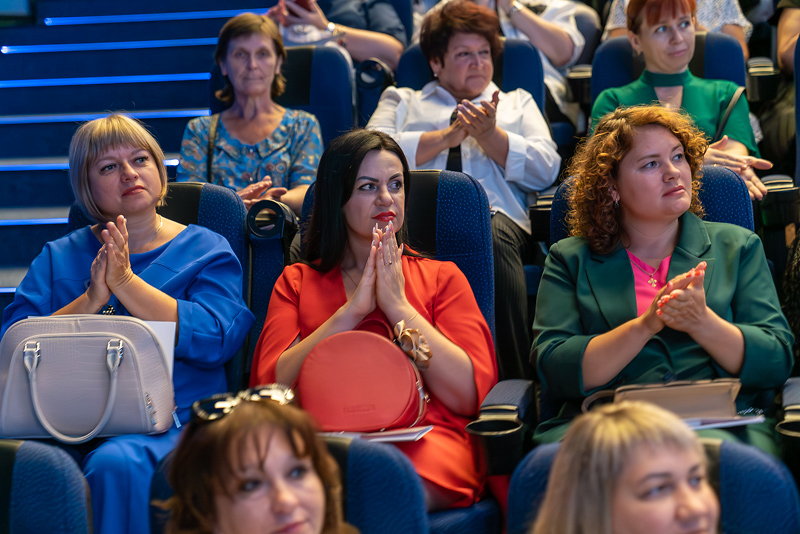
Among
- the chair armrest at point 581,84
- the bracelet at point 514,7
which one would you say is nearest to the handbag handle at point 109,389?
the chair armrest at point 581,84

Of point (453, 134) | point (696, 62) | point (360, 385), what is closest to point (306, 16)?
point (453, 134)

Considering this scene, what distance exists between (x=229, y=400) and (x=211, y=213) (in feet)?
3.21

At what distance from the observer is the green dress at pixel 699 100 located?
256cm

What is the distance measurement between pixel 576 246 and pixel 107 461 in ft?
3.40

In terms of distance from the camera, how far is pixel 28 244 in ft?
10.1

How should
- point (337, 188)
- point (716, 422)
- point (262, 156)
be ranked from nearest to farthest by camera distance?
point (716, 422)
point (337, 188)
point (262, 156)

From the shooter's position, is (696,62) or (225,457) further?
(696,62)

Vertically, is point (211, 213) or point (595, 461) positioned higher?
point (211, 213)

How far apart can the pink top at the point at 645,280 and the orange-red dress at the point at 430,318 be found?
320 mm

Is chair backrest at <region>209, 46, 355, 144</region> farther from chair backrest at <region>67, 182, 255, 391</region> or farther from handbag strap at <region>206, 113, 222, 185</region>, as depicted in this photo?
chair backrest at <region>67, 182, 255, 391</region>

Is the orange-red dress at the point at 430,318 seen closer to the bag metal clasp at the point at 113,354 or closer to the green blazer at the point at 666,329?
the green blazer at the point at 666,329

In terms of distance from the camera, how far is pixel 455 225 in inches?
76.7

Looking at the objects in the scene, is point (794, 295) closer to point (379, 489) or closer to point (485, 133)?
point (485, 133)

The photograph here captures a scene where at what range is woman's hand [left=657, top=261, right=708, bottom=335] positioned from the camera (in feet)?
5.01
